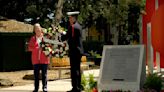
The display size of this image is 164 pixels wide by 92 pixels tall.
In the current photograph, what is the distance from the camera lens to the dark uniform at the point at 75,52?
→ 11688 millimetres

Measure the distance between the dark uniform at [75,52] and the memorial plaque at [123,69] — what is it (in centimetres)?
268

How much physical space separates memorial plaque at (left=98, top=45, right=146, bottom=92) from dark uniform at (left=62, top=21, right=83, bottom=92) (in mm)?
2675

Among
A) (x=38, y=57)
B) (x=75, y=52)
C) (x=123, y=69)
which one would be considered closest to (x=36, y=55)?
(x=38, y=57)

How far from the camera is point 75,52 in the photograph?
464 inches

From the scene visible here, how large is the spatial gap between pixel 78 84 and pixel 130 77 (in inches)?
128

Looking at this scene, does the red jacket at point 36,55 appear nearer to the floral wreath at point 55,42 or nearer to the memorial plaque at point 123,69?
the floral wreath at point 55,42

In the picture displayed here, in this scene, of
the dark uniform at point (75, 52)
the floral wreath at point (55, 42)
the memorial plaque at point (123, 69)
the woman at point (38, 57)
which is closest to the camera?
the memorial plaque at point (123, 69)

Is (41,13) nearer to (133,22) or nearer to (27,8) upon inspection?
(27,8)

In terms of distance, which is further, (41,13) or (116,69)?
(41,13)

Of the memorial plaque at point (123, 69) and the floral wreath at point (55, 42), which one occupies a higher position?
the floral wreath at point (55, 42)

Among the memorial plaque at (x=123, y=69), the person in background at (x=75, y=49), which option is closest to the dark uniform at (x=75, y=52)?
the person in background at (x=75, y=49)

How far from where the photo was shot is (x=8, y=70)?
84.2ft

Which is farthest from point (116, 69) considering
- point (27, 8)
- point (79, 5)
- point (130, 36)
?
point (130, 36)

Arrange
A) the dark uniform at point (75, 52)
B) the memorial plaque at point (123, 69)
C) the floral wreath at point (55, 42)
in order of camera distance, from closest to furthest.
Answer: the memorial plaque at point (123, 69) → the dark uniform at point (75, 52) → the floral wreath at point (55, 42)
